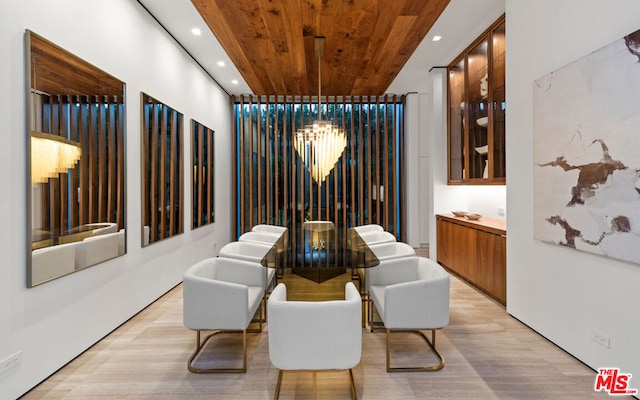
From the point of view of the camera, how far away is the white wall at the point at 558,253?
2.18 meters

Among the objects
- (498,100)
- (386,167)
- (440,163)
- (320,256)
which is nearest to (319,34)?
(498,100)

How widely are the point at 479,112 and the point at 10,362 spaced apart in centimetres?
515

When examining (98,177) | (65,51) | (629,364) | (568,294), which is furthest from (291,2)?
(629,364)

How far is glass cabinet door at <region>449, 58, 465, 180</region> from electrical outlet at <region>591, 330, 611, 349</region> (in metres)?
2.96

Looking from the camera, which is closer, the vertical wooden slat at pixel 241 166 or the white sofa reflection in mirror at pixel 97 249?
the white sofa reflection in mirror at pixel 97 249

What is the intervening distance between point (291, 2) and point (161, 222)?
2.83 meters

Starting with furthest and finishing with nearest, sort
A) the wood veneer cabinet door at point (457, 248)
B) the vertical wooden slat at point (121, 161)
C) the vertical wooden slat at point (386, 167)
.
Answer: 1. the vertical wooden slat at point (386, 167)
2. the wood veneer cabinet door at point (457, 248)
3. the vertical wooden slat at point (121, 161)

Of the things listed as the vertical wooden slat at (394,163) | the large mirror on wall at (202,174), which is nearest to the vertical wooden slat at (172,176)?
the large mirror on wall at (202,174)

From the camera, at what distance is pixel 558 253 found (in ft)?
9.05

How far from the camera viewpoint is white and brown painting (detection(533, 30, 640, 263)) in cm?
206

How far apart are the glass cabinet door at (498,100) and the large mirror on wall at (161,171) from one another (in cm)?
399

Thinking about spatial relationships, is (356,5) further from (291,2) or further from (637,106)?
(637,106)

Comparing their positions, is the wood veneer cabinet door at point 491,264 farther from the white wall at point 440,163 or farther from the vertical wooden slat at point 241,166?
the vertical wooden slat at point 241,166

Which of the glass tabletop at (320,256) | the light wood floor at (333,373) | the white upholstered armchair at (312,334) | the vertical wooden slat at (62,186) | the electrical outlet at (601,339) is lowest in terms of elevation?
the light wood floor at (333,373)
